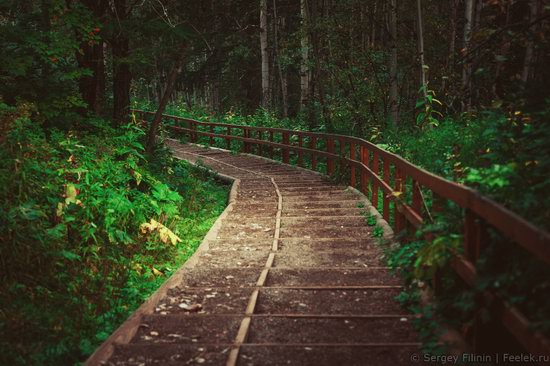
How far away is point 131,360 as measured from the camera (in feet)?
14.5

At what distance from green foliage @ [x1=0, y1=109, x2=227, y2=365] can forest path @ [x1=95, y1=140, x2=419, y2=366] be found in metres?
0.70

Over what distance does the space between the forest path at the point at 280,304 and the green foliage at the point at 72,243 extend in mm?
702

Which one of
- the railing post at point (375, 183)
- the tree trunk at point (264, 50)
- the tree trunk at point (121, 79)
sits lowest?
the railing post at point (375, 183)

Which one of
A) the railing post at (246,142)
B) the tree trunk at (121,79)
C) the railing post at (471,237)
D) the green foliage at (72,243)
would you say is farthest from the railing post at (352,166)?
the railing post at (246,142)

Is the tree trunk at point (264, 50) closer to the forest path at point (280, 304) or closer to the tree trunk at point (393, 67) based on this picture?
the tree trunk at point (393, 67)

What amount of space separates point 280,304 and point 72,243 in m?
3.49

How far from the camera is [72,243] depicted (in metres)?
7.63

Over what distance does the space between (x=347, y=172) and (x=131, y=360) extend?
385 inches

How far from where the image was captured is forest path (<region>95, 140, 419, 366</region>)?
449cm

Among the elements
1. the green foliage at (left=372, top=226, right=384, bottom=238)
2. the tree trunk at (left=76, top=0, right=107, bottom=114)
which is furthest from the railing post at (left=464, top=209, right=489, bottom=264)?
the tree trunk at (left=76, top=0, right=107, bottom=114)

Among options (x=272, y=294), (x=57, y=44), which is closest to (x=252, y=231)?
(x=272, y=294)

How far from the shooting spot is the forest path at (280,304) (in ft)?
14.7

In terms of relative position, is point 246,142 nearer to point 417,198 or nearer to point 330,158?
point 330,158

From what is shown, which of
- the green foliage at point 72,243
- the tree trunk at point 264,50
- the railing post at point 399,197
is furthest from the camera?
the tree trunk at point 264,50
